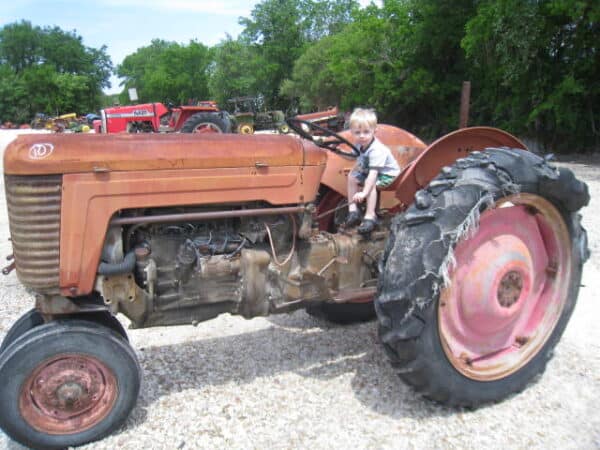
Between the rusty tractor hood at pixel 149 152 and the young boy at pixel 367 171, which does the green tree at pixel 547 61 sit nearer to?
the young boy at pixel 367 171

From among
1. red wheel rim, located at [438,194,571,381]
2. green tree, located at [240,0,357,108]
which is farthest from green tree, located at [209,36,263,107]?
red wheel rim, located at [438,194,571,381]

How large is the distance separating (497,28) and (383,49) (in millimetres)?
8473

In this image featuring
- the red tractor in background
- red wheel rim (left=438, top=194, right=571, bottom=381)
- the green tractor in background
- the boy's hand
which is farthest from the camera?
the green tractor in background

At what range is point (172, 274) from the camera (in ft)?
8.16

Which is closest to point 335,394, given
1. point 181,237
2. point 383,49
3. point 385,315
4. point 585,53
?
point 385,315

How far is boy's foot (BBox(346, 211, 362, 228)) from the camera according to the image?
2.85 m

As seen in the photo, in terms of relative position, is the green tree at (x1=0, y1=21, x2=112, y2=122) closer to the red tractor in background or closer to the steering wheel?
the red tractor in background

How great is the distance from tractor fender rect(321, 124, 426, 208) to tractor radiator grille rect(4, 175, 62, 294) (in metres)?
1.51

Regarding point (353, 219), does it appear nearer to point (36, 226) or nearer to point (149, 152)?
point (149, 152)

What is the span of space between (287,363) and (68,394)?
1.26 m

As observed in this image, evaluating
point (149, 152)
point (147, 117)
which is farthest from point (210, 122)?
point (149, 152)

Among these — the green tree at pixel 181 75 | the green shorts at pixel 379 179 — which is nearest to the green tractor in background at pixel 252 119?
the green shorts at pixel 379 179

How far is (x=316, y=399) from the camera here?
265 cm

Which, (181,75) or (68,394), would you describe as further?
(181,75)
